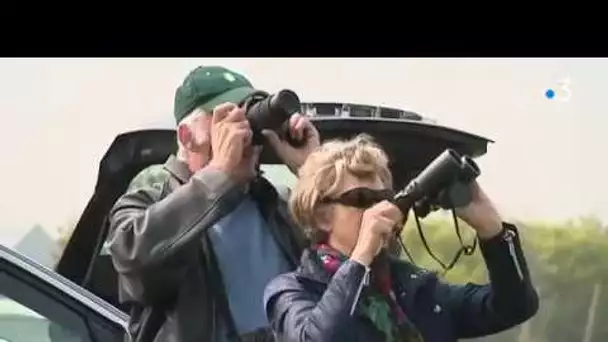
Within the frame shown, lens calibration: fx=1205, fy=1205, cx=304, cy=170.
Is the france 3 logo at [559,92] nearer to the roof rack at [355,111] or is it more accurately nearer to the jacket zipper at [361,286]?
the roof rack at [355,111]

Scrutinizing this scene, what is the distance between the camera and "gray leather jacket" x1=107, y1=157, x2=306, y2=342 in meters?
2.62

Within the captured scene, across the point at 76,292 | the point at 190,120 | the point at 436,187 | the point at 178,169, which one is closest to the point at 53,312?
the point at 76,292

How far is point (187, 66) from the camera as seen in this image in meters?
2.78

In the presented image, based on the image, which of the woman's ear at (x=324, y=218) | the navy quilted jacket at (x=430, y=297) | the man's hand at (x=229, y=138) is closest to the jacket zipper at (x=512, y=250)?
the navy quilted jacket at (x=430, y=297)

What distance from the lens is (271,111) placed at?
Result: 269cm

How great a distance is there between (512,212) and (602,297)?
281 millimetres

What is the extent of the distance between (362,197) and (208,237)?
0.35m

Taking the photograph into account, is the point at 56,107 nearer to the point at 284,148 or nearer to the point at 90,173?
the point at 90,173

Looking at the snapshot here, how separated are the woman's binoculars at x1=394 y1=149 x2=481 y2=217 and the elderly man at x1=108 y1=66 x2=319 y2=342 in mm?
243

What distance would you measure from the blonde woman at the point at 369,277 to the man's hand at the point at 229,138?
142mm
